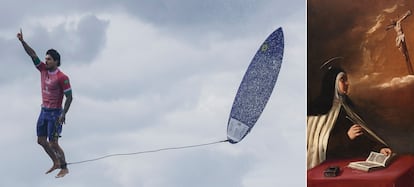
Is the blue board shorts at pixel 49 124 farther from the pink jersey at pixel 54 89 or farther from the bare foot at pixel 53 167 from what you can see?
the bare foot at pixel 53 167

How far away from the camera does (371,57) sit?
850cm

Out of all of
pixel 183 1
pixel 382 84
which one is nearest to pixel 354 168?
pixel 382 84

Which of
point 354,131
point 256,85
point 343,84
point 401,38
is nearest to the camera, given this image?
point 401,38

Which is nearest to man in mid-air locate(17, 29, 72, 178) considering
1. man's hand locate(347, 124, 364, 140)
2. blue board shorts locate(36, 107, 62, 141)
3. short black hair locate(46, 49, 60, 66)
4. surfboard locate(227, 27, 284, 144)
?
blue board shorts locate(36, 107, 62, 141)

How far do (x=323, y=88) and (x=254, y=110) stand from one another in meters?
0.71

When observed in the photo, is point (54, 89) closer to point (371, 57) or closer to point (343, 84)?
point (343, 84)

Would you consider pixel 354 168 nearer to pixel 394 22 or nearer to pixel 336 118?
pixel 336 118

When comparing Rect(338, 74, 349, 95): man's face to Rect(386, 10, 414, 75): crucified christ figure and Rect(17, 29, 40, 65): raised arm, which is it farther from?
Rect(17, 29, 40, 65): raised arm

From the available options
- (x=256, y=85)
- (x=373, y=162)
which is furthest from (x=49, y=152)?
(x=373, y=162)

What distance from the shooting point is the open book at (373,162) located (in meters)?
8.23

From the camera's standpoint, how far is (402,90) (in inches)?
327

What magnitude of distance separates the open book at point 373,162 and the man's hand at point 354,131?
0.22 m

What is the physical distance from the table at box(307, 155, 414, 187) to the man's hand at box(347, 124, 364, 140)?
218 millimetres

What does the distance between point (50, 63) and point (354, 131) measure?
311cm
